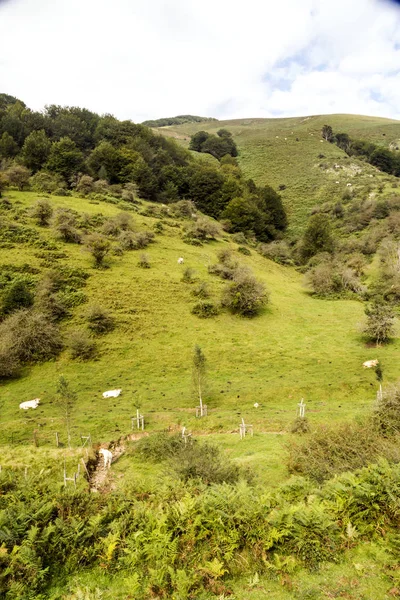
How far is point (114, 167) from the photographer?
7362 centimetres

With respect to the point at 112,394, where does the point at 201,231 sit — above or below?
above

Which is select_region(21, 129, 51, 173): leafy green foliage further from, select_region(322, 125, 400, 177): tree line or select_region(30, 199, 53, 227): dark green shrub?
select_region(322, 125, 400, 177): tree line

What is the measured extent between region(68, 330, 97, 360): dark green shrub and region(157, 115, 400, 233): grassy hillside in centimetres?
6854

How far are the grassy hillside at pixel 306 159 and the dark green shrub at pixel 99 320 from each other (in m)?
64.7

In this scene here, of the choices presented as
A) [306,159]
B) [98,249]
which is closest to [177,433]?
[98,249]

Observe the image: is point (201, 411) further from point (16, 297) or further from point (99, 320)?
point (16, 297)

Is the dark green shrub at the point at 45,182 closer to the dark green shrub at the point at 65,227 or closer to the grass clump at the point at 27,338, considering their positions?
the dark green shrub at the point at 65,227

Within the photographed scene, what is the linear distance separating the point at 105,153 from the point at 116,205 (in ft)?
69.6

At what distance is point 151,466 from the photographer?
625 inches

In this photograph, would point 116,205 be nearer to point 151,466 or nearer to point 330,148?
point 151,466

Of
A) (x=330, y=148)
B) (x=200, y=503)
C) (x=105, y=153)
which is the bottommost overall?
(x=200, y=503)

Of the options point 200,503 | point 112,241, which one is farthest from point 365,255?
point 200,503

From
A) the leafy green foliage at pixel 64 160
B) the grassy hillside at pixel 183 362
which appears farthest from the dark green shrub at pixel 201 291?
the leafy green foliage at pixel 64 160

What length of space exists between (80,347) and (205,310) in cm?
1443
